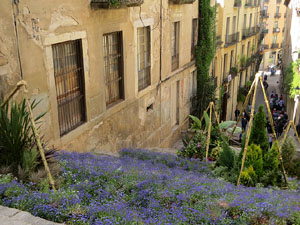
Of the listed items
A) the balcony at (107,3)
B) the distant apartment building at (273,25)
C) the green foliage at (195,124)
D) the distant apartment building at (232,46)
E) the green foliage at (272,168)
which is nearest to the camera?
the green foliage at (272,168)

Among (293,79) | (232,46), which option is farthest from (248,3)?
(293,79)

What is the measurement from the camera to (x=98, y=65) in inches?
297

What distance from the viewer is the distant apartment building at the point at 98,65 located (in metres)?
5.52

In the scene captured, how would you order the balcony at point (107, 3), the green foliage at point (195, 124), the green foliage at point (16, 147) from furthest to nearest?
the green foliage at point (195, 124) < the balcony at point (107, 3) < the green foliage at point (16, 147)

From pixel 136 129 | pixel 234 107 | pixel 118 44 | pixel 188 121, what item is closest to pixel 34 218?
pixel 118 44

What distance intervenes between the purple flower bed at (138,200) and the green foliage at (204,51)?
411 inches

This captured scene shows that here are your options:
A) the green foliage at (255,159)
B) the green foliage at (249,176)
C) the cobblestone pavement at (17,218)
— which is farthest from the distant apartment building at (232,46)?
the cobblestone pavement at (17,218)

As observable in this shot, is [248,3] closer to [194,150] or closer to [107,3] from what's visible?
[194,150]

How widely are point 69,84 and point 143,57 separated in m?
3.83

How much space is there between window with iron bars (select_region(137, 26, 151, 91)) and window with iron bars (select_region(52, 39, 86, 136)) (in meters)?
3.05

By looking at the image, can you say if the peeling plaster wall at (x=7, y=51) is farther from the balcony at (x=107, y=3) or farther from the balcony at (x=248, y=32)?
the balcony at (x=248, y=32)

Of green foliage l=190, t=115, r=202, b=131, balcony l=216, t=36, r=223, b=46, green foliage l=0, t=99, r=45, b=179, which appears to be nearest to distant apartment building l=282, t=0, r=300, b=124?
balcony l=216, t=36, r=223, b=46

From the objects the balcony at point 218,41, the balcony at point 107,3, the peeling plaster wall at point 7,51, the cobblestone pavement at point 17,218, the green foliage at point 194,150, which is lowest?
the green foliage at point 194,150

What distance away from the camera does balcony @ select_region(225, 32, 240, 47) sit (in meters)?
20.3
